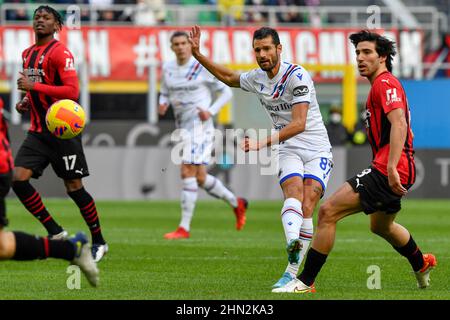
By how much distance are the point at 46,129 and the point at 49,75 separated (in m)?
0.55

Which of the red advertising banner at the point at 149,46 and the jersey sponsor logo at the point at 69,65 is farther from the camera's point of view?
the red advertising banner at the point at 149,46

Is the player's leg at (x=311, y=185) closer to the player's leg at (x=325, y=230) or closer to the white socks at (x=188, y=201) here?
the player's leg at (x=325, y=230)

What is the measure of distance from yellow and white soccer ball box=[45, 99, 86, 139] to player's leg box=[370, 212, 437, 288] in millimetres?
3148

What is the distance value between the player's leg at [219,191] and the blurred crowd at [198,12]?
12.8 m

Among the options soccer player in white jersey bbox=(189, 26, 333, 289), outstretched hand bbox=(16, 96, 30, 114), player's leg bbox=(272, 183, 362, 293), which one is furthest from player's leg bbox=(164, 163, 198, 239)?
player's leg bbox=(272, 183, 362, 293)

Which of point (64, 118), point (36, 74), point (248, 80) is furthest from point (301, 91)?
point (36, 74)

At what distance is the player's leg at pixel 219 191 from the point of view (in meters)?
15.8

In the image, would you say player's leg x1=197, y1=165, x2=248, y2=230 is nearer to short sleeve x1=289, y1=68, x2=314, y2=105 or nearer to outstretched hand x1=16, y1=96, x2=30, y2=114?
outstretched hand x1=16, y1=96, x2=30, y2=114

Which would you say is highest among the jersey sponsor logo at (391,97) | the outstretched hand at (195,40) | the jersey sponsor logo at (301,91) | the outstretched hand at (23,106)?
the outstretched hand at (195,40)

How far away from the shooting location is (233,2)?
29719 millimetres

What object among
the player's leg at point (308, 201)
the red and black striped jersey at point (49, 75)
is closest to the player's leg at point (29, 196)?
the red and black striped jersey at point (49, 75)

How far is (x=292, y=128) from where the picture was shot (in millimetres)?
9484

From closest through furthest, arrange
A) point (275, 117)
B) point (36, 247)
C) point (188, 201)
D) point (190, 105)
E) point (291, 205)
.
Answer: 1. point (36, 247)
2. point (291, 205)
3. point (275, 117)
4. point (188, 201)
5. point (190, 105)

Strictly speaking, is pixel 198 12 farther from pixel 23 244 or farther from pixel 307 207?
pixel 23 244
